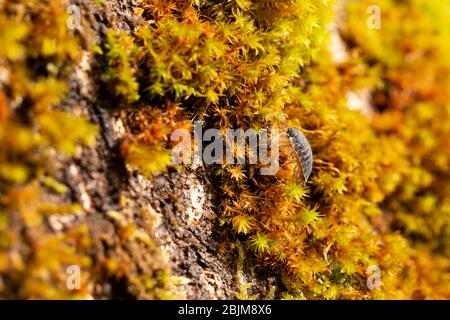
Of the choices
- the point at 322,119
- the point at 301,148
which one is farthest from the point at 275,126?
the point at 322,119

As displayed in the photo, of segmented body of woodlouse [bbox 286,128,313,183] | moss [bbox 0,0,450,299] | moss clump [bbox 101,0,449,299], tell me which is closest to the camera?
moss [bbox 0,0,450,299]

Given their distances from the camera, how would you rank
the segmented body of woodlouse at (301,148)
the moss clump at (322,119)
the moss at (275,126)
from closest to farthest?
the moss at (275,126)
the moss clump at (322,119)
the segmented body of woodlouse at (301,148)

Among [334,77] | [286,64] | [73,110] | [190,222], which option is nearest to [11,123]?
[73,110]

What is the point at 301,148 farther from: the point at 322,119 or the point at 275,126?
the point at 322,119

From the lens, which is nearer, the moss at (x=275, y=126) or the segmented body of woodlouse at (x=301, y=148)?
the moss at (x=275, y=126)

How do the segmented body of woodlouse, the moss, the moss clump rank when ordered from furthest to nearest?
the segmented body of woodlouse → the moss clump → the moss

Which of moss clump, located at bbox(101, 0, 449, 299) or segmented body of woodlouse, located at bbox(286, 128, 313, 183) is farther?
segmented body of woodlouse, located at bbox(286, 128, 313, 183)

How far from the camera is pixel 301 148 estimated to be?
227 cm

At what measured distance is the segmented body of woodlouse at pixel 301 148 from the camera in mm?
2258

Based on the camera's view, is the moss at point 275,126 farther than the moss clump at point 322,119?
No

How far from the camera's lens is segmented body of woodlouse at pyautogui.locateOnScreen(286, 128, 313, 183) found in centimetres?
226

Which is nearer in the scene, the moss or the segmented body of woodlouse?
the moss

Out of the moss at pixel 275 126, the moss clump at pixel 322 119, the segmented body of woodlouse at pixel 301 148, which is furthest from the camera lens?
the segmented body of woodlouse at pixel 301 148

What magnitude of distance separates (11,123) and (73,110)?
0.25 m
